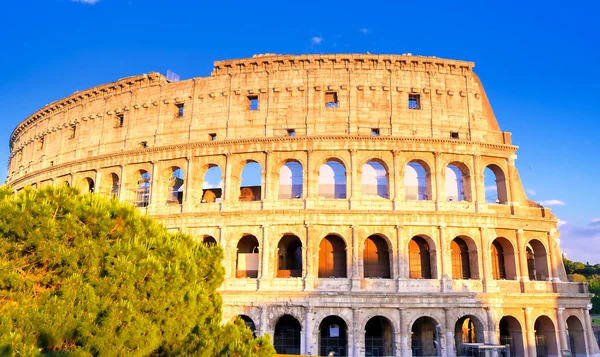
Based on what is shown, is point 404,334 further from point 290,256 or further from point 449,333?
point 290,256

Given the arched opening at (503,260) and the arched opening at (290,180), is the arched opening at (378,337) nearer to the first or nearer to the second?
the arched opening at (503,260)

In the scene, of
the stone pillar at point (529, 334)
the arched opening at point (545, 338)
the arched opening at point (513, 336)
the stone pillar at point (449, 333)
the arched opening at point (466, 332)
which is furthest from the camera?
the arched opening at point (545, 338)

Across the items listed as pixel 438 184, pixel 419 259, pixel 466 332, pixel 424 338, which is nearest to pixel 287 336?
pixel 424 338

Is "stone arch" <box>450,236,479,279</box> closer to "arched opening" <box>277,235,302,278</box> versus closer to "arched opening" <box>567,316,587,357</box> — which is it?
"arched opening" <box>567,316,587,357</box>

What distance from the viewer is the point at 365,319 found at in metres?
21.8

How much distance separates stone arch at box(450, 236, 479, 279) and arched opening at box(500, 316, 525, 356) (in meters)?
2.92

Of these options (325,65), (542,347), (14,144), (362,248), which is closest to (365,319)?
(362,248)

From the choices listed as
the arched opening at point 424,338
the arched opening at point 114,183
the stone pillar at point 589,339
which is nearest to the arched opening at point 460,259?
the arched opening at point 424,338

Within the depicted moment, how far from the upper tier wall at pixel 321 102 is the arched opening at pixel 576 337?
9.98 meters

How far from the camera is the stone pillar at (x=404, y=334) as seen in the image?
21.5m

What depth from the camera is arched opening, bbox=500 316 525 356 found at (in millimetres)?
22875

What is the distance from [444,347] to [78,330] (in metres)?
17.7

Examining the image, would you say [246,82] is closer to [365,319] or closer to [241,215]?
[241,215]

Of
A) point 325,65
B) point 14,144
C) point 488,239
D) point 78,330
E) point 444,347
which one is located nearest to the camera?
point 78,330
